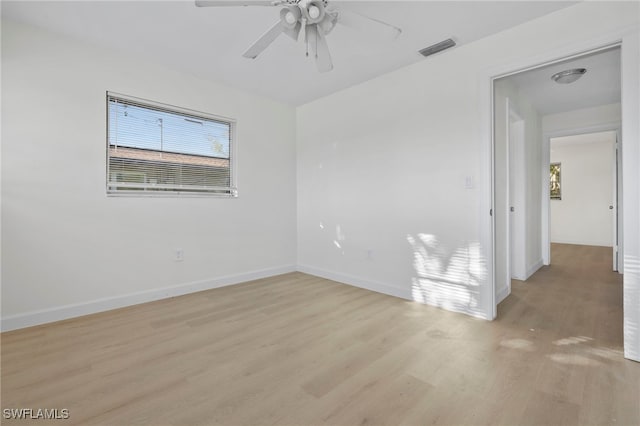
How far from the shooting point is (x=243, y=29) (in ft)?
8.02

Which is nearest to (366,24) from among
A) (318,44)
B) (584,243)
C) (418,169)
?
(318,44)

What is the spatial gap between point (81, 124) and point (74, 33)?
776 mm

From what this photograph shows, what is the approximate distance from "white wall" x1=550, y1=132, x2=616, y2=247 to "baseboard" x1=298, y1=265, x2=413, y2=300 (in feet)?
19.1

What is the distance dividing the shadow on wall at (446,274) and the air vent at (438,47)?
71.4 inches

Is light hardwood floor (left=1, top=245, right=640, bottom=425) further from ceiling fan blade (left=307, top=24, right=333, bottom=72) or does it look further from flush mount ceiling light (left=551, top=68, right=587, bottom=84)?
flush mount ceiling light (left=551, top=68, right=587, bottom=84)

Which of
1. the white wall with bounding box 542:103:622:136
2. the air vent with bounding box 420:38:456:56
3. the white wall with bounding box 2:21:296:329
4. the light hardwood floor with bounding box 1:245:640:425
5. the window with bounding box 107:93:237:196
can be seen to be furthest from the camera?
the white wall with bounding box 542:103:622:136

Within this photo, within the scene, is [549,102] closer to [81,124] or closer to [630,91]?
[630,91]

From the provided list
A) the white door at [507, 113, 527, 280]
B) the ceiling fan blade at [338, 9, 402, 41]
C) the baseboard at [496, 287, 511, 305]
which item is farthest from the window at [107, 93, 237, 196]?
the white door at [507, 113, 527, 280]

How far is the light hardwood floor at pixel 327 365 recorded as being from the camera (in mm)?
1434

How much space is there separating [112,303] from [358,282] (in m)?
2.65

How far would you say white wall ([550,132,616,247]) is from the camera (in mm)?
6527

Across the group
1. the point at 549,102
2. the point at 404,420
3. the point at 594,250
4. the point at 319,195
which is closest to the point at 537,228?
the point at 549,102

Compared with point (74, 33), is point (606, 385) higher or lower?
lower

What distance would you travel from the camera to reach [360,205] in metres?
3.62
